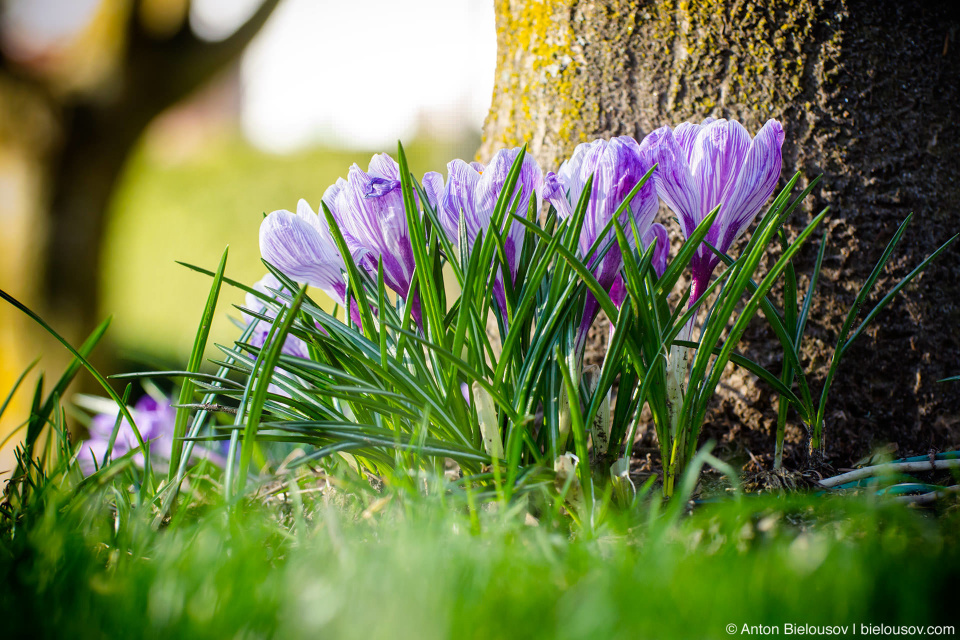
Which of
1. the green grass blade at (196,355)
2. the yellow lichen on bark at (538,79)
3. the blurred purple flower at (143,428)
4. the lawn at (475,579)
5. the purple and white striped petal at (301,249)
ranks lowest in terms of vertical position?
the blurred purple flower at (143,428)

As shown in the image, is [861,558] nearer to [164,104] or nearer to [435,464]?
[435,464]

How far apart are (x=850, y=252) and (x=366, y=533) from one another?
96 cm

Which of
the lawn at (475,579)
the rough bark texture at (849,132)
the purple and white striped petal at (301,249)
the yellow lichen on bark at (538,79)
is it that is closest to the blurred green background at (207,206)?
the yellow lichen on bark at (538,79)

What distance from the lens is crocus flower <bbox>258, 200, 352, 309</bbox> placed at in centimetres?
81

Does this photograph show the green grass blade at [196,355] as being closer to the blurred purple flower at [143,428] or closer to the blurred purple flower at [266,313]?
the blurred purple flower at [266,313]

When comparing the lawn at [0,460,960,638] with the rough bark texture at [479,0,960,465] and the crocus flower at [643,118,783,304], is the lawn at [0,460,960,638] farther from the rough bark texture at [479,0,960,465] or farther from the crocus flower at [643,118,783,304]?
the rough bark texture at [479,0,960,465]

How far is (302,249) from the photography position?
83cm

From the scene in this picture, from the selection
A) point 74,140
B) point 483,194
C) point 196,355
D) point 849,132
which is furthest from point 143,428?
point 74,140

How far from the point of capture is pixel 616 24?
1.23m

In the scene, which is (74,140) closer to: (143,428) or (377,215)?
(143,428)

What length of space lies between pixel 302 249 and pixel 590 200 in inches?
14.8

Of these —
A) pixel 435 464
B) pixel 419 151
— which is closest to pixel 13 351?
pixel 435 464

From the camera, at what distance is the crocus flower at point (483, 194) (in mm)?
806

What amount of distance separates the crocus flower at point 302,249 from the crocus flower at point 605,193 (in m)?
0.29
